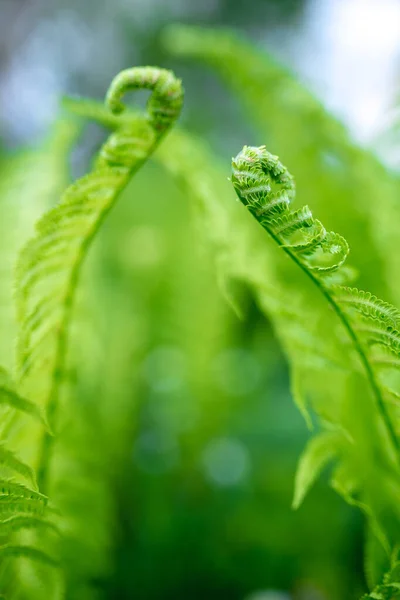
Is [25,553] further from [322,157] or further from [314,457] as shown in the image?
[322,157]

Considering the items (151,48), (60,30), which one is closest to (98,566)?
(151,48)

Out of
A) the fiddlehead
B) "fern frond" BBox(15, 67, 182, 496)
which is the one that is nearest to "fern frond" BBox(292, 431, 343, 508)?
the fiddlehead

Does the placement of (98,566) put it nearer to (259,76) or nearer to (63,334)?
(63,334)

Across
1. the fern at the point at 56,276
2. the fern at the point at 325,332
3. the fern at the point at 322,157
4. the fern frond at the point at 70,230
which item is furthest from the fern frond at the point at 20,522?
the fern at the point at 322,157

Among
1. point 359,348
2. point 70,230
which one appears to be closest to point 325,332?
point 359,348

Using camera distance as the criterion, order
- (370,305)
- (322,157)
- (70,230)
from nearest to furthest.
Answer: (370,305)
(70,230)
(322,157)

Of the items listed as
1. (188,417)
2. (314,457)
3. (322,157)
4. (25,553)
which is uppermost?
(322,157)

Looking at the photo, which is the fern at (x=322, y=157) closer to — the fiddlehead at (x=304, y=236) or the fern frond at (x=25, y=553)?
the fiddlehead at (x=304, y=236)
